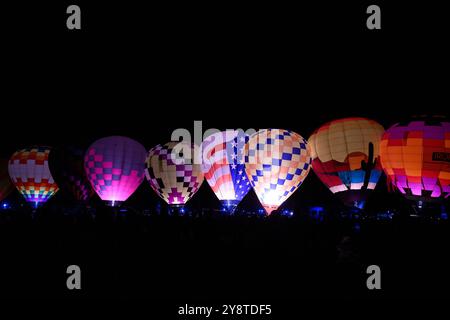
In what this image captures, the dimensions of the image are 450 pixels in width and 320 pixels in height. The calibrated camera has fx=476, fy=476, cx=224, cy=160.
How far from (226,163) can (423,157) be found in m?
5.94

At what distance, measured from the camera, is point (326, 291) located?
6258 millimetres

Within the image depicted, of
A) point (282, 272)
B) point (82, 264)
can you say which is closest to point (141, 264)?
point (82, 264)

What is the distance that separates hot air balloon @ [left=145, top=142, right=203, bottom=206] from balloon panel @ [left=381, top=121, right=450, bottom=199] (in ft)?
22.4

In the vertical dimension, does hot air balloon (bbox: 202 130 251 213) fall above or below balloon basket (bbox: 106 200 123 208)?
above

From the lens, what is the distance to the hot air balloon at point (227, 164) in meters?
15.4

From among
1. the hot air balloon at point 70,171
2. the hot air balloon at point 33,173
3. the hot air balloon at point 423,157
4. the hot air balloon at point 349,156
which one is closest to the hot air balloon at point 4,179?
the hot air balloon at point 33,173

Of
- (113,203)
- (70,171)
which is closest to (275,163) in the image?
(113,203)

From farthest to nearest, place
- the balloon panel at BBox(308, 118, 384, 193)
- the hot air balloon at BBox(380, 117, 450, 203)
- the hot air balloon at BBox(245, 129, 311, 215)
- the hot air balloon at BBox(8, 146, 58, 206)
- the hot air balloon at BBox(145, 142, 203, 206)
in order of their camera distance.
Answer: the hot air balloon at BBox(8, 146, 58, 206), the hot air balloon at BBox(145, 142, 203, 206), the balloon panel at BBox(308, 118, 384, 193), the hot air balloon at BBox(245, 129, 311, 215), the hot air balloon at BBox(380, 117, 450, 203)

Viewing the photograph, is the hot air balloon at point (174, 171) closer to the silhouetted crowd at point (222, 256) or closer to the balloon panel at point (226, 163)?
the balloon panel at point (226, 163)

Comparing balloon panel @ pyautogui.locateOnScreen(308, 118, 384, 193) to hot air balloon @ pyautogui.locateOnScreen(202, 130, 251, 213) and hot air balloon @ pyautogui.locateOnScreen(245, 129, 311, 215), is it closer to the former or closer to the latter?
hot air balloon @ pyautogui.locateOnScreen(245, 129, 311, 215)

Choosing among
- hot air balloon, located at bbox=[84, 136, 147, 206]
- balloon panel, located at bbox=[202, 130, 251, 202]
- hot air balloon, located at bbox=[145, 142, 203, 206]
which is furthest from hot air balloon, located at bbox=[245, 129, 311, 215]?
hot air balloon, located at bbox=[84, 136, 147, 206]

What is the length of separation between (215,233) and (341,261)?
2.31 m

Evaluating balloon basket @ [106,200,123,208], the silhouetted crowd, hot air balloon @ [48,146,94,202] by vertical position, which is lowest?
balloon basket @ [106,200,123,208]

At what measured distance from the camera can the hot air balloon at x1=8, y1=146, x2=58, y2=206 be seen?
18.6 m
